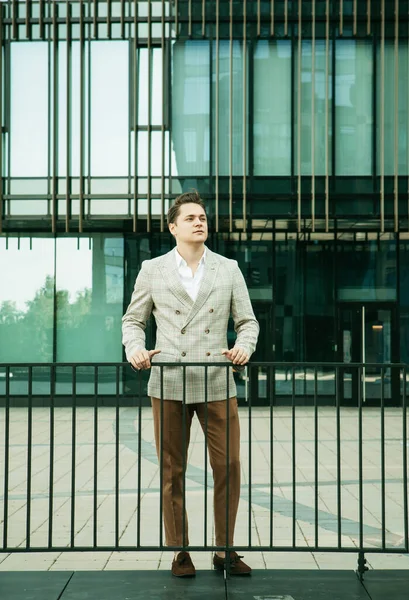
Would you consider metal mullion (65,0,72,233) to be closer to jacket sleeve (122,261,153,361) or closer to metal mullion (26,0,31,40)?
metal mullion (26,0,31,40)

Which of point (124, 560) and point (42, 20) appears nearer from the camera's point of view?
point (124, 560)

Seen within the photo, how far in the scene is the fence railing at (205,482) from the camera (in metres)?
4.59

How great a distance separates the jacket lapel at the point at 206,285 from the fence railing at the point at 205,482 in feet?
1.11

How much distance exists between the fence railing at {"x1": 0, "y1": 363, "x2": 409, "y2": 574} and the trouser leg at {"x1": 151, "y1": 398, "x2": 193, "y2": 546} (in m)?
0.03

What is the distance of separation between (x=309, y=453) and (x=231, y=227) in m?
7.39

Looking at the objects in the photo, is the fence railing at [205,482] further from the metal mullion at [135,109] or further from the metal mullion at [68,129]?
the metal mullion at [68,129]

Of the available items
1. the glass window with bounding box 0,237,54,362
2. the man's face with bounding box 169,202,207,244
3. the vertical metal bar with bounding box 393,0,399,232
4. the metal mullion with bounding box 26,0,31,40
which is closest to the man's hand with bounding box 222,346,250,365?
the man's face with bounding box 169,202,207,244

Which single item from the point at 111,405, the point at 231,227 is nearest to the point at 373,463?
the point at 231,227

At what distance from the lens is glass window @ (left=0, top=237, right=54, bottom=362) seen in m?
18.3

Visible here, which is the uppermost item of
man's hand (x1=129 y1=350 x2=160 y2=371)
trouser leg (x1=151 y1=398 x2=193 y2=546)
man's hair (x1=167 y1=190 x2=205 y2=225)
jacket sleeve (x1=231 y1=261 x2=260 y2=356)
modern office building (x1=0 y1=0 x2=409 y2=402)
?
modern office building (x1=0 y1=0 x2=409 y2=402)

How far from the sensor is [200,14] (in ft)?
58.6

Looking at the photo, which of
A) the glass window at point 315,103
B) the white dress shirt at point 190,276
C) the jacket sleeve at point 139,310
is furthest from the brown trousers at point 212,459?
the glass window at point 315,103

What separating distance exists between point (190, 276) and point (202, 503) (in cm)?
309

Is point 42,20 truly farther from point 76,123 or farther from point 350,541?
point 350,541
